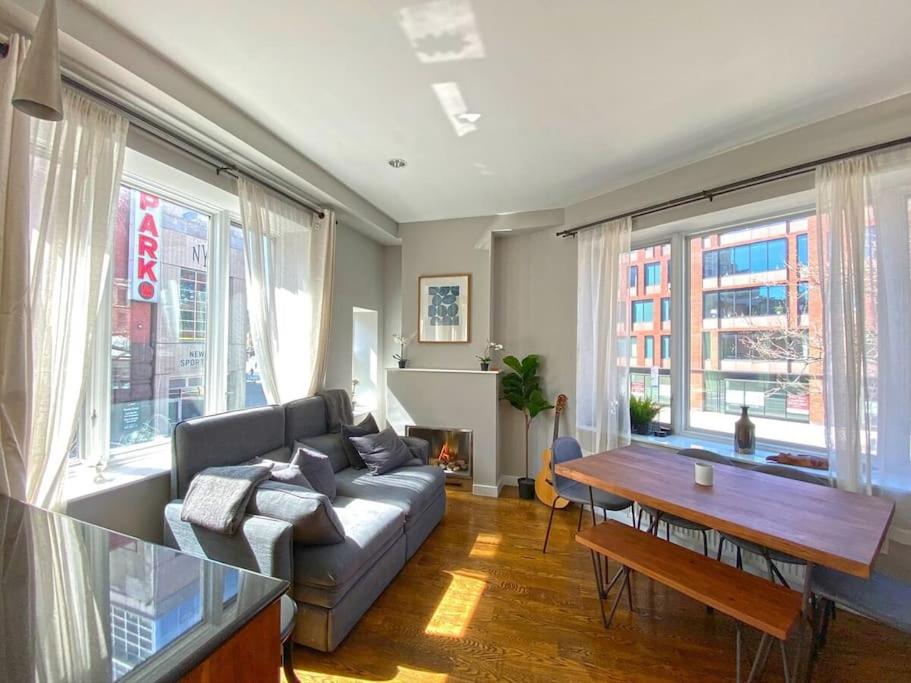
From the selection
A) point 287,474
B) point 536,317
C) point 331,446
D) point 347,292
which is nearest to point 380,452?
point 331,446

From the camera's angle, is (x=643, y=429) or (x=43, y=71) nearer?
(x=43, y=71)

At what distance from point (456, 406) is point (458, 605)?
200cm

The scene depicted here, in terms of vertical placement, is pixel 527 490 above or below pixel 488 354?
below

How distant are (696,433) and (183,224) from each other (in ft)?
13.7

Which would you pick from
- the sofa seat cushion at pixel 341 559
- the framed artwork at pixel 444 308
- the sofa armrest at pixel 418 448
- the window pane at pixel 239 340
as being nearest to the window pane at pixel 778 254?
the framed artwork at pixel 444 308

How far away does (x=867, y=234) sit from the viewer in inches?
82.0

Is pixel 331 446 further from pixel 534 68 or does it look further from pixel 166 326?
pixel 534 68

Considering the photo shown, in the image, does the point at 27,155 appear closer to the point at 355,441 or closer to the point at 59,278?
the point at 59,278

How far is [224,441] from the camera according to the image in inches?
90.7

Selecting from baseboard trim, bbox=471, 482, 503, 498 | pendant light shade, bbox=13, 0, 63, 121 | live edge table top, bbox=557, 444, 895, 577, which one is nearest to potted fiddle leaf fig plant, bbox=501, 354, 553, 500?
baseboard trim, bbox=471, 482, 503, 498

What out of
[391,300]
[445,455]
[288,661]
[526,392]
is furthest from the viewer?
[391,300]

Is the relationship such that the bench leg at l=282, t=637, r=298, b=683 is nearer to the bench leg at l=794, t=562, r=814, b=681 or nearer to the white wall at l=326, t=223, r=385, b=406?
Answer: the bench leg at l=794, t=562, r=814, b=681

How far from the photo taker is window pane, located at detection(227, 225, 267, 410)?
291cm

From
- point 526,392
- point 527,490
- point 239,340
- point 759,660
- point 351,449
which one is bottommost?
point 527,490
